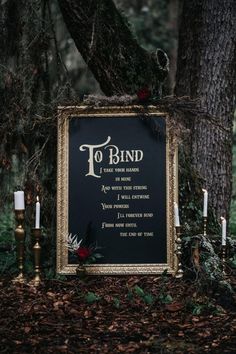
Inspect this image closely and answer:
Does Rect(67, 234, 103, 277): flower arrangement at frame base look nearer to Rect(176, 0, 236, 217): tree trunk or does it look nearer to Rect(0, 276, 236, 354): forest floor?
Rect(0, 276, 236, 354): forest floor

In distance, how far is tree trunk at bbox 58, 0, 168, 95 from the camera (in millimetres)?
5965

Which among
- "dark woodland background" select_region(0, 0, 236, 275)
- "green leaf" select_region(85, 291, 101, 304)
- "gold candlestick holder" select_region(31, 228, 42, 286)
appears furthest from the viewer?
"dark woodland background" select_region(0, 0, 236, 275)

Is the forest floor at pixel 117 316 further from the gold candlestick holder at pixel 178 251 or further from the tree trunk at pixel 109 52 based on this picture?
the tree trunk at pixel 109 52

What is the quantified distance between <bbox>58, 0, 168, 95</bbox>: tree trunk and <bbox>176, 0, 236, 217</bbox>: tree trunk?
401mm

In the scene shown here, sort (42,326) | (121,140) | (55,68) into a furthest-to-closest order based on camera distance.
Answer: (55,68) → (121,140) → (42,326)

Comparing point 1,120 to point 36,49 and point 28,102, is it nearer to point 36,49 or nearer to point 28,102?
point 28,102

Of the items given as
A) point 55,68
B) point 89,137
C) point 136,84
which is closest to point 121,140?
point 89,137

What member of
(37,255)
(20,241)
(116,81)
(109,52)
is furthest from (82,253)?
(109,52)

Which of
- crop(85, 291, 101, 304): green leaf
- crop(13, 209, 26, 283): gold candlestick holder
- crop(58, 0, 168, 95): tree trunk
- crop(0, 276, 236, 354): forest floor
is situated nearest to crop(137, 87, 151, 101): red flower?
crop(58, 0, 168, 95): tree trunk

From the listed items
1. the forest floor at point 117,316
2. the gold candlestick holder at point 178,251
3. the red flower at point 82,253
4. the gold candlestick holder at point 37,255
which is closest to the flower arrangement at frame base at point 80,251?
the red flower at point 82,253

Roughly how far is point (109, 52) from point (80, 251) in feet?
7.05

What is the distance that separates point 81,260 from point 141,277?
0.57 meters

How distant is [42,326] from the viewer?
13.9 ft

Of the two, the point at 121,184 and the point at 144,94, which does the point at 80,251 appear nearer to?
the point at 121,184
